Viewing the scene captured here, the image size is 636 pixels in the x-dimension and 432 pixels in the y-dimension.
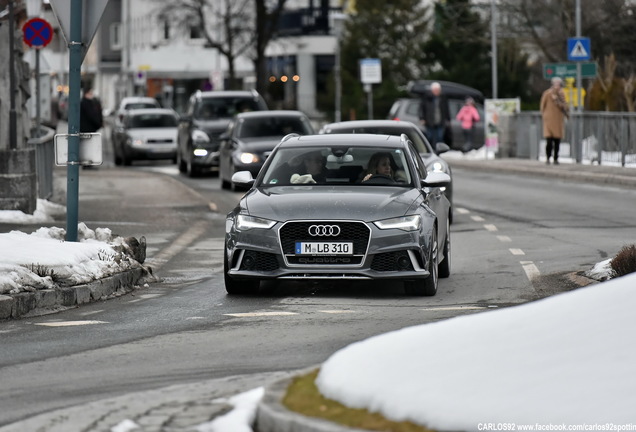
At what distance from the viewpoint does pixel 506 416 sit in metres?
6.63

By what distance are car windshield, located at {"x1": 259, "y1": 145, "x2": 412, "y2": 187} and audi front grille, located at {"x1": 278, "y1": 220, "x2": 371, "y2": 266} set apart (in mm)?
1207

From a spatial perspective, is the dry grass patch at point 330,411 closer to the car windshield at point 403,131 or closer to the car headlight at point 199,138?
the car windshield at point 403,131

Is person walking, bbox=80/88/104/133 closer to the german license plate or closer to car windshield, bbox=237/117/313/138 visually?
car windshield, bbox=237/117/313/138

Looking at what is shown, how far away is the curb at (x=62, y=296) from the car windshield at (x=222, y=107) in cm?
2319

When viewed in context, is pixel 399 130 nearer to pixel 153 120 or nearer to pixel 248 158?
pixel 248 158

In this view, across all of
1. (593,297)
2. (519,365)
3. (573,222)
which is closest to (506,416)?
(519,365)

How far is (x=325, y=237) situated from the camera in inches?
545

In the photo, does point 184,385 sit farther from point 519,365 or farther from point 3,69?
point 3,69

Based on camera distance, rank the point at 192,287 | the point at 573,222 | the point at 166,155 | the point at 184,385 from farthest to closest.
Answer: the point at 166,155
the point at 573,222
the point at 192,287
the point at 184,385

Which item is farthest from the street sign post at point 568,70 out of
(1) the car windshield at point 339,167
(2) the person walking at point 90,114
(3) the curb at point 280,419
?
(3) the curb at point 280,419

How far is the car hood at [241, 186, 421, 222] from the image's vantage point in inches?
548

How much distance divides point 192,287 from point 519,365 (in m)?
8.39

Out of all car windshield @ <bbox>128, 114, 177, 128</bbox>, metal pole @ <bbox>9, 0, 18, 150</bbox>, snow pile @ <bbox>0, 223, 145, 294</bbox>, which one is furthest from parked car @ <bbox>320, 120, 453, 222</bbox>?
car windshield @ <bbox>128, 114, 177, 128</bbox>

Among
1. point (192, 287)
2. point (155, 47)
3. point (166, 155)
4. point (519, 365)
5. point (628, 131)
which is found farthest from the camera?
point (155, 47)
